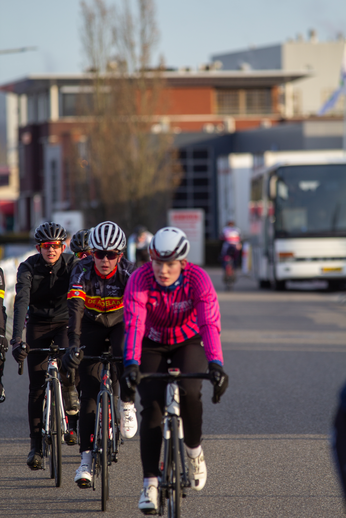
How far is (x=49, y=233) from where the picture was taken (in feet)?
21.0

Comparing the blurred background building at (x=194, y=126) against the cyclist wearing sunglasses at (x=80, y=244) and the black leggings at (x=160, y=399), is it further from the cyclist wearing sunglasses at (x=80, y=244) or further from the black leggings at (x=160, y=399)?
the black leggings at (x=160, y=399)

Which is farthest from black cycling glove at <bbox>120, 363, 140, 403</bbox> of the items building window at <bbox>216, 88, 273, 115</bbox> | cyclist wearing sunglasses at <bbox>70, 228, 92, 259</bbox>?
building window at <bbox>216, 88, 273, 115</bbox>

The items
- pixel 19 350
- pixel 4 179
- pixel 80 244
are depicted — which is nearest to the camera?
pixel 19 350

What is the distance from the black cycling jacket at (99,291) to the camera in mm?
5840

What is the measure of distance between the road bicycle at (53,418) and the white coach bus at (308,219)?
17221 mm

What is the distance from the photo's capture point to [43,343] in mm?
6539

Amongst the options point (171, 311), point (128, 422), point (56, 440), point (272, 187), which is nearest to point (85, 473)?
point (56, 440)

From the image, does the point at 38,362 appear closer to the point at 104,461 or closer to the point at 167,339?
the point at 104,461

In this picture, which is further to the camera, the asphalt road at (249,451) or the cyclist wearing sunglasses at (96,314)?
the cyclist wearing sunglasses at (96,314)

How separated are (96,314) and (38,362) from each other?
71 centimetres

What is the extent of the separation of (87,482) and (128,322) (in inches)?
53.0

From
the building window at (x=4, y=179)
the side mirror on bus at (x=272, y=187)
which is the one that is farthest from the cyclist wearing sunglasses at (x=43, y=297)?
the building window at (x=4, y=179)

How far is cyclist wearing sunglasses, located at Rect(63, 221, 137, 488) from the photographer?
562cm

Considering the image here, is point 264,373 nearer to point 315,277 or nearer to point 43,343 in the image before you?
point 43,343
